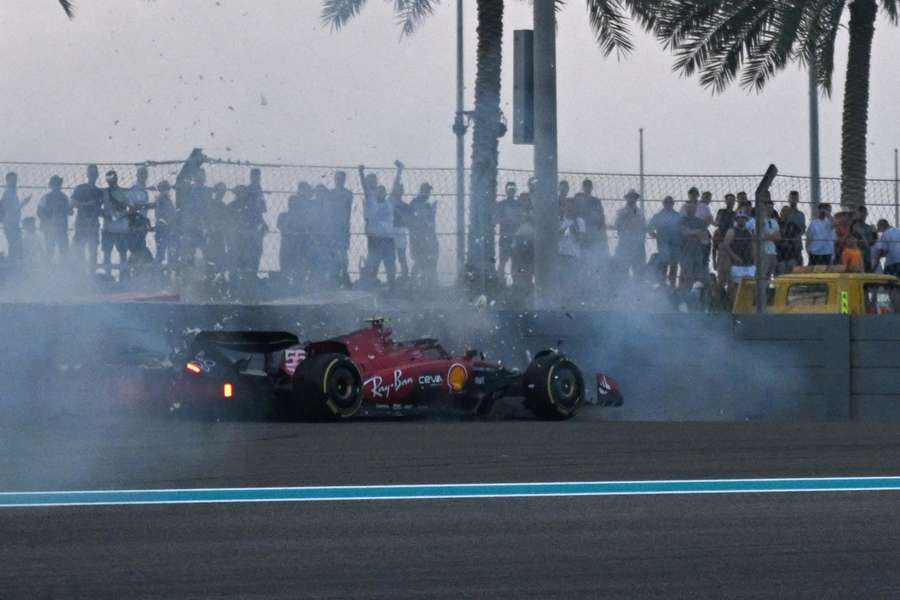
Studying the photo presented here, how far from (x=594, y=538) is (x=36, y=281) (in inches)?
Answer: 302

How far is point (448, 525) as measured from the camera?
6703mm

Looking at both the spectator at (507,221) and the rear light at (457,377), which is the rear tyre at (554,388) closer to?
the rear light at (457,377)

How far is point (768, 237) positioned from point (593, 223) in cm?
161

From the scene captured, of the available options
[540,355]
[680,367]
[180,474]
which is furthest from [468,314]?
[180,474]

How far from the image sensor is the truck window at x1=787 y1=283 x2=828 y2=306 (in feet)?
51.5

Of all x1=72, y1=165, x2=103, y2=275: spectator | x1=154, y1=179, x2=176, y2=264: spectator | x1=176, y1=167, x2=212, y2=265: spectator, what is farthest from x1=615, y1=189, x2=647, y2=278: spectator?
x1=72, y1=165, x2=103, y2=275: spectator

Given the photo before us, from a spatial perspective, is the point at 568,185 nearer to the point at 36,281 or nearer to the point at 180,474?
the point at 36,281

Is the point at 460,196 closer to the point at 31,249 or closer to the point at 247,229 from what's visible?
the point at 247,229

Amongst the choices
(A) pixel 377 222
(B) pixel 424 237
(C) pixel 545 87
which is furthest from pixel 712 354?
(C) pixel 545 87

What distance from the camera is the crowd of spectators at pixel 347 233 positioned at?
507 inches

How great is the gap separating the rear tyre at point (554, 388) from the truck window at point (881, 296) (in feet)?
13.7

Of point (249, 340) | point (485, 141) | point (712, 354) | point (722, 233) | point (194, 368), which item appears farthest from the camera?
point (485, 141)

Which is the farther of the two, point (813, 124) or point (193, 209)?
point (813, 124)

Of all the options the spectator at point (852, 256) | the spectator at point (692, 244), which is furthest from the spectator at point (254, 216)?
the spectator at point (852, 256)
